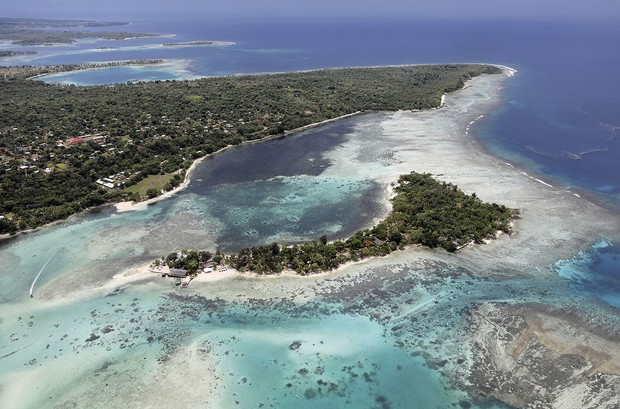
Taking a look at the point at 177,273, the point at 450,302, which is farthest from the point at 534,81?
the point at 177,273

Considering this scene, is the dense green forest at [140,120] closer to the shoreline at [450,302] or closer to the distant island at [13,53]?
the shoreline at [450,302]

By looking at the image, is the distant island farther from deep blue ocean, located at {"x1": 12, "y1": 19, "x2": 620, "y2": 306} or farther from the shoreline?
the shoreline

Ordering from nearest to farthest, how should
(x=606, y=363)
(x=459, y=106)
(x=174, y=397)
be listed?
1. (x=174, y=397)
2. (x=606, y=363)
3. (x=459, y=106)

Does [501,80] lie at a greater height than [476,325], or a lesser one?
greater

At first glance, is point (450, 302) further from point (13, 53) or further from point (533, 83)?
point (13, 53)

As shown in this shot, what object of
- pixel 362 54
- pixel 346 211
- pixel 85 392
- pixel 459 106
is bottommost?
pixel 85 392

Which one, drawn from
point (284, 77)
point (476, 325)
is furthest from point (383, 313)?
point (284, 77)

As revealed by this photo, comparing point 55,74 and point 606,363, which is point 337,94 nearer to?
point 606,363
